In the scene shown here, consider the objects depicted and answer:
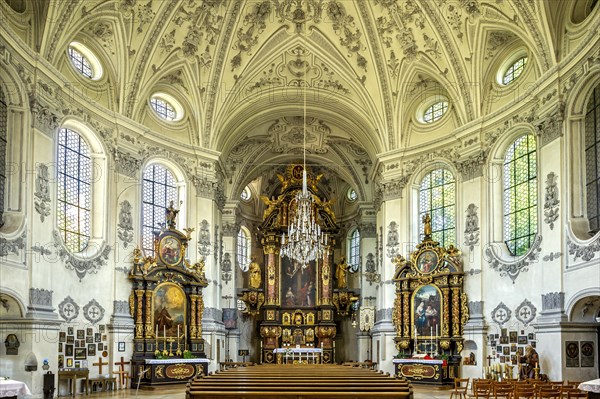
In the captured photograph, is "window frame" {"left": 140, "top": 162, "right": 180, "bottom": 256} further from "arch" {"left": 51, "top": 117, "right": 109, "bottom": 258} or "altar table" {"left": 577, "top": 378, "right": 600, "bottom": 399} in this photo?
"altar table" {"left": 577, "top": 378, "right": 600, "bottom": 399}

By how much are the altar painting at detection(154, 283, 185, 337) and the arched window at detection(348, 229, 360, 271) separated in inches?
614

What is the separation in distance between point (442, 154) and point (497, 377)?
1070cm

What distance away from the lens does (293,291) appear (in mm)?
41938

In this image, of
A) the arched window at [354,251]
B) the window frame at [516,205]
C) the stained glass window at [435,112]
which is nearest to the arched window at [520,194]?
the window frame at [516,205]

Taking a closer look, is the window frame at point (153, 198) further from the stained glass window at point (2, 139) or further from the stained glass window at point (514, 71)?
the stained glass window at point (514, 71)

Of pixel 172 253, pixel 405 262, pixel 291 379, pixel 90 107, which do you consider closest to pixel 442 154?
pixel 405 262

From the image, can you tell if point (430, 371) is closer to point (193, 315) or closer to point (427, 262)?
point (427, 262)

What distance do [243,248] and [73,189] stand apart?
63.0 feet

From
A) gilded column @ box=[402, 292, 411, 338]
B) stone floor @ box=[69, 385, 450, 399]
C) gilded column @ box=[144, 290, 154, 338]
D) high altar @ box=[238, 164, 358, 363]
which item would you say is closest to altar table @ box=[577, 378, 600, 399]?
stone floor @ box=[69, 385, 450, 399]

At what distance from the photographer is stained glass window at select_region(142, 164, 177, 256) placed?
29.7 m

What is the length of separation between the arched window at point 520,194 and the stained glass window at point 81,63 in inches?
639

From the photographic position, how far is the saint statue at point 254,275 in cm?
4169

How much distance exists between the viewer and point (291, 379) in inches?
614

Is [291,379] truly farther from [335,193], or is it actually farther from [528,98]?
[335,193]
